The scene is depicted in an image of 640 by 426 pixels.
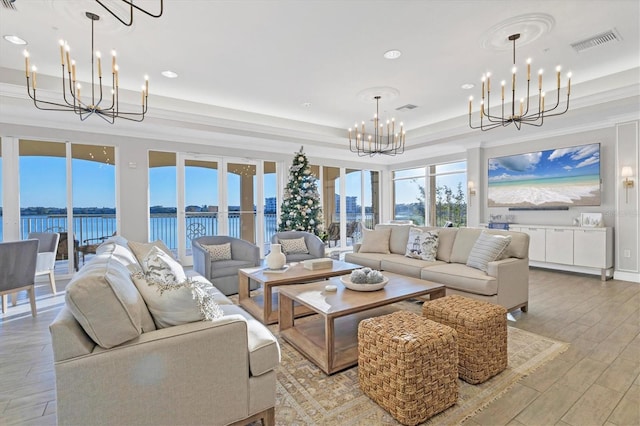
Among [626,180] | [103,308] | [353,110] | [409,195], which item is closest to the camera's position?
[103,308]

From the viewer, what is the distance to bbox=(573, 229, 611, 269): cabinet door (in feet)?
16.7

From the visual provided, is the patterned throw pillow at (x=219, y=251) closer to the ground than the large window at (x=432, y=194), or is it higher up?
closer to the ground

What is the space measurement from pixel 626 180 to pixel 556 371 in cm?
453

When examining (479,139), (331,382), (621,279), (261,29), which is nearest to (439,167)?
(479,139)

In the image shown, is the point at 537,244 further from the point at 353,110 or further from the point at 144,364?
the point at 144,364

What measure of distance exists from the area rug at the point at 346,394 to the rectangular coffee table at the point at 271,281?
0.77m

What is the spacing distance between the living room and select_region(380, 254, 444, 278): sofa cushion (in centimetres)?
117

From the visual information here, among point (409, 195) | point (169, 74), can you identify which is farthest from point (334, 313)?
point (409, 195)

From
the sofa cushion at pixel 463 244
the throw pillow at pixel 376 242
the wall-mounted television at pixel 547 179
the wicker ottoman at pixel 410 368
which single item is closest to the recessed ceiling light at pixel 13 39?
the wicker ottoman at pixel 410 368

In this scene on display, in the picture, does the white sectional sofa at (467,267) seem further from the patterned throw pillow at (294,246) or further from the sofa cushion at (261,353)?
the sofa cushion at (261,353)

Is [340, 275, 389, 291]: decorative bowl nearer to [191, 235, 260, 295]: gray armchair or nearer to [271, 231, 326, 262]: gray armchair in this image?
[191, 235, 260, 295]: gray armchair

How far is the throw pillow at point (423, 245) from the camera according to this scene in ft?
14.2

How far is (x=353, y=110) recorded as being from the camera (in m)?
A: 5.88

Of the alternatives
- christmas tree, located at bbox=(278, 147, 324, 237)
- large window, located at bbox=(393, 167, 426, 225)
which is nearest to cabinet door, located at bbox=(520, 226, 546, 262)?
large window, located at bbox=(393, 167, 426, 225)
